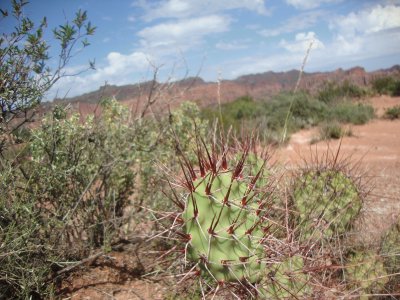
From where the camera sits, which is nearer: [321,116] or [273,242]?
[273,242]

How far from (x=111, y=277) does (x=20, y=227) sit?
125 cm

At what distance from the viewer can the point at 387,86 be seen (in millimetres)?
24234

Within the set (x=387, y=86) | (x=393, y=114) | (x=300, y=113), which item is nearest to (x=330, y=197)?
(x=300, y=113)

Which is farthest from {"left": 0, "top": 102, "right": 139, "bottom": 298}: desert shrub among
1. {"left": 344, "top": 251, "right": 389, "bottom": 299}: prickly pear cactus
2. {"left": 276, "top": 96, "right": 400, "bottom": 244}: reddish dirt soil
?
{"left": 344, "top": 251, "right": 389, "bottom": 299}: prickly pear cactus

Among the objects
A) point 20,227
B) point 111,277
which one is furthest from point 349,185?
point 20,227

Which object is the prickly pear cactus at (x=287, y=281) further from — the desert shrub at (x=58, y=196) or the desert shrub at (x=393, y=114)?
the desert shrub at (x=393, y=114)

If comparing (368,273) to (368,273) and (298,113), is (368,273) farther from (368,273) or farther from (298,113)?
(298,113)

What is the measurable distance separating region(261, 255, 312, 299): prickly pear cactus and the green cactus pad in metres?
0.17

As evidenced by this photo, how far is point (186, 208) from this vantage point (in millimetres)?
2109

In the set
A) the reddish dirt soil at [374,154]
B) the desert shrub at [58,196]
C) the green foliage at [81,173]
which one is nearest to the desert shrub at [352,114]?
the reddish dirt soil at [374,154]

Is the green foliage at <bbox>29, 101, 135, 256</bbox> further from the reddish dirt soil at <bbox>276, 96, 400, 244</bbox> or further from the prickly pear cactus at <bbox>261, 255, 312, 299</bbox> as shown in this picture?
the reddish dirt soil at <bbox>276, 96, 400, 244</bbox>

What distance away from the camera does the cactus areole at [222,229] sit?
2045mm

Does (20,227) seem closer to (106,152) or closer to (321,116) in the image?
(106,152)

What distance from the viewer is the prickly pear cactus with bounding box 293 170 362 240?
329 cm
